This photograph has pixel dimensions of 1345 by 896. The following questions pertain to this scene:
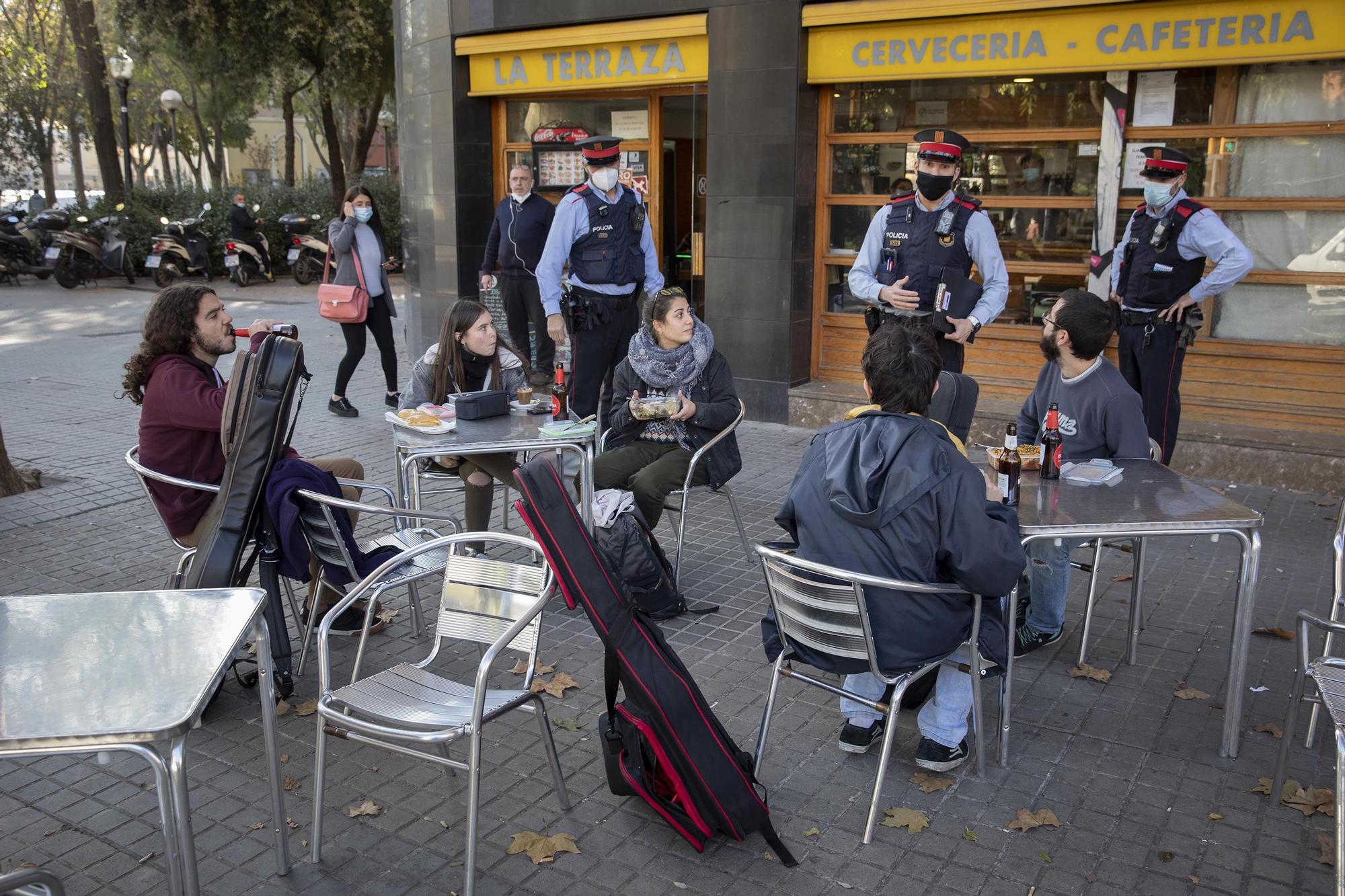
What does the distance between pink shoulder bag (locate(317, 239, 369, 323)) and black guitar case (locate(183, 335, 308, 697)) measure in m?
5.00

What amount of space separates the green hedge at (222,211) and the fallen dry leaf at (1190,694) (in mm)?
16776

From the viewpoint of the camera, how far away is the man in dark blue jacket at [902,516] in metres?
3.21

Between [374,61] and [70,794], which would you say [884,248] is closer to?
[70,794]

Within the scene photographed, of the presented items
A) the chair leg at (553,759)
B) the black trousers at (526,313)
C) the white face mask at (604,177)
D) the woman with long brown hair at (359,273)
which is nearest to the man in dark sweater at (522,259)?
the black trousers at (526,313)

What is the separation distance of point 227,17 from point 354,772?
18231 millimetres

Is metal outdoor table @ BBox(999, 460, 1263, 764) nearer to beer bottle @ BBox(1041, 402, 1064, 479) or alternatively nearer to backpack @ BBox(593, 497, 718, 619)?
beer bottle @ BBox(1041, 402, 1064, 479)

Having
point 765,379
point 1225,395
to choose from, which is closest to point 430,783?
point 765,379

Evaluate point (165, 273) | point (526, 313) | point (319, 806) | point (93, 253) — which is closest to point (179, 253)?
point (165, 273)

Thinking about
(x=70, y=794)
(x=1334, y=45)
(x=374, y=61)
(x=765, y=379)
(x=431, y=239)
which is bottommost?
(x=70, y=794)

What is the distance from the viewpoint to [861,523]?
3246mm

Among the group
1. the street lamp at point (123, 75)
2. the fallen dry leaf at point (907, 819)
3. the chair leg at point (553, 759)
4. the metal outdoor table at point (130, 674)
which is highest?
the street lamp at point (123, 75)

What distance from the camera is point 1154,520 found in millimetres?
3566

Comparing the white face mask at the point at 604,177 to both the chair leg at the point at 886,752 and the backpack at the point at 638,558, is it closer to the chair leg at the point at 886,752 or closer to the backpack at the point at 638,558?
the backpack at the point at 638,558

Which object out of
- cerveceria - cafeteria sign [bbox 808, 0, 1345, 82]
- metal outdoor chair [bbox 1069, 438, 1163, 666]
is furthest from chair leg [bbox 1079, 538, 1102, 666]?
cerveceria - cafeteria sign [bbox 808, 0, 1345, 82]
